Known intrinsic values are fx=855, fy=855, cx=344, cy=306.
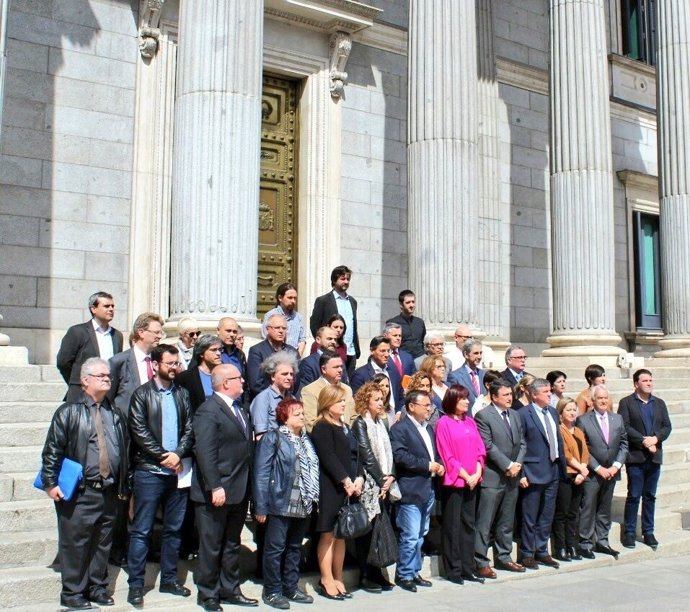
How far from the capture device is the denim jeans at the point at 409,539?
7.81 meters

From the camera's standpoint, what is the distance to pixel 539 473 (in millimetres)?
8734

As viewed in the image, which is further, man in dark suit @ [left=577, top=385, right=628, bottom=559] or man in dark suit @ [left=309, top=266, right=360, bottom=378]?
man in dark suit @ [left=309, top=266, right=360, bottom=378]

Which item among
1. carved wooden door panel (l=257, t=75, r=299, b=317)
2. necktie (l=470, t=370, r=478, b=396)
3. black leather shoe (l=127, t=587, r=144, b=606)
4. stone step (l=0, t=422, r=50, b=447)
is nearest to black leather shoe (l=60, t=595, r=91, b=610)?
black leather shoe (l=127, t=587, r=144, b=606)

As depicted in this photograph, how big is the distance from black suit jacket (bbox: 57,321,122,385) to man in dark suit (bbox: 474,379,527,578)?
382cm

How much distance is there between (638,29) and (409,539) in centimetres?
1810

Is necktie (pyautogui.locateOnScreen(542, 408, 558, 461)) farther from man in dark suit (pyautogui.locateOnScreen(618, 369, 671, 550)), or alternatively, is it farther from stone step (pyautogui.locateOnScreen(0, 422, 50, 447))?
stone step (pyautogui.locateOnScreen(0, 422, 50, 447))

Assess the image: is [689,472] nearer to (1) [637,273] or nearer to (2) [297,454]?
(2) [297,454]

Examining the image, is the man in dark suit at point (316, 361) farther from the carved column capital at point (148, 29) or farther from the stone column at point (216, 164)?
the carved column capital at point (148, 29)

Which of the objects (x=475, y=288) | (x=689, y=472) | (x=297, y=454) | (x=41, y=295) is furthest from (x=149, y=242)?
(x=689, y=472)

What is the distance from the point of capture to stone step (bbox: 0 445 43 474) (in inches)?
308

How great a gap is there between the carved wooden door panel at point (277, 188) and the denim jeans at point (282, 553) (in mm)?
7736

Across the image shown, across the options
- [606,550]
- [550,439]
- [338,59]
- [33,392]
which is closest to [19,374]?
[33,392]

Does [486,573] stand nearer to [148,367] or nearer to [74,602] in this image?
[148,367]

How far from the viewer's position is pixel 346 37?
1554 centimetres
